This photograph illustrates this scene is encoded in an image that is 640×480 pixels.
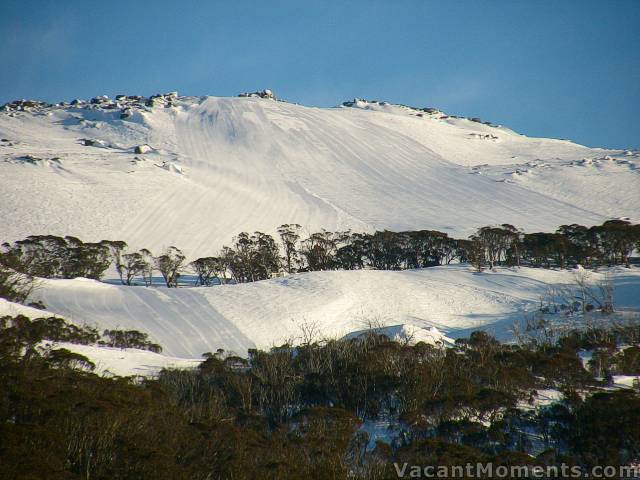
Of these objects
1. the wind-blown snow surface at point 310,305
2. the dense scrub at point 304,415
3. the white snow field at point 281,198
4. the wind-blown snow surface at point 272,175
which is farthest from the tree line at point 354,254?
the dense scrub at point 304,415

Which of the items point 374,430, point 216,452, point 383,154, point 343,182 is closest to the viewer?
point 216,452

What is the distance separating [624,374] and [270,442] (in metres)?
15.7

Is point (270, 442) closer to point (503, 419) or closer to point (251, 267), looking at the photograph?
point (503, 419)

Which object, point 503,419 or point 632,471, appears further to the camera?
point 503,419

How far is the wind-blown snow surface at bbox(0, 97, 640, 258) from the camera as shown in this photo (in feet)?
227

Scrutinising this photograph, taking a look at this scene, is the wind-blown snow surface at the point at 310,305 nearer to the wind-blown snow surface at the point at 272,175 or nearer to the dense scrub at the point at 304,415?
the dense scrub at the point at 304,415

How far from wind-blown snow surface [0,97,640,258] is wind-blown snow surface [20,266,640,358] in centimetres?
2235

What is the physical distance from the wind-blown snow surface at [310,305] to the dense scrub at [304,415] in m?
9.13

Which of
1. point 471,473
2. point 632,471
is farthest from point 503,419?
point 471,473

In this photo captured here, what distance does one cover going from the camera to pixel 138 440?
10.1m

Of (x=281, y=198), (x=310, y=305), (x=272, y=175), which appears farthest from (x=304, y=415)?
(x=272, y=175)

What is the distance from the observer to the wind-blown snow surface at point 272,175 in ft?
227

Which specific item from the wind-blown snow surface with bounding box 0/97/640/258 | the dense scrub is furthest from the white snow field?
the dense scrub

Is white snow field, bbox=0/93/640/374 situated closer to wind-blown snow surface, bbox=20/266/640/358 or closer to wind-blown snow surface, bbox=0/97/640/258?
wind-blown snow surface, bbox=20/266/640/358
